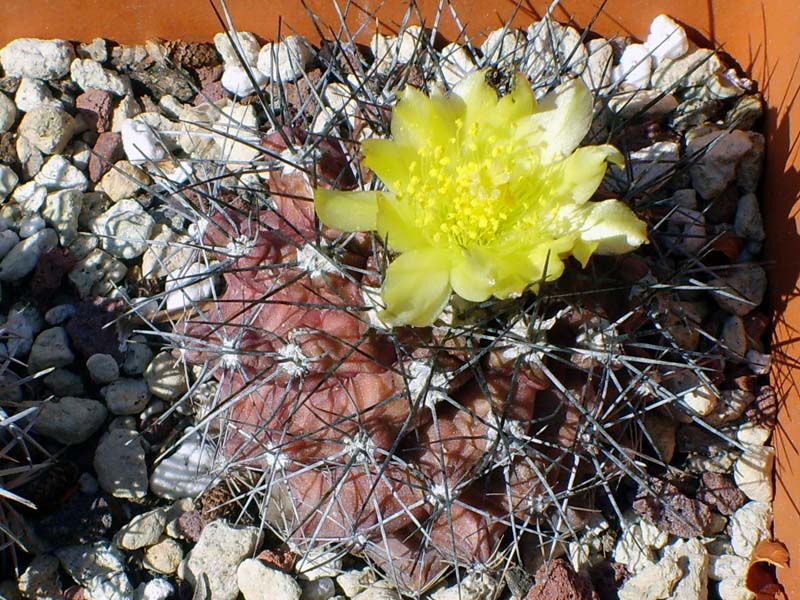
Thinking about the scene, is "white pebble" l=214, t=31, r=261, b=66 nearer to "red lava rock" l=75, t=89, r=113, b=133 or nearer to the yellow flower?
"red lava rock" l=75, t=89, r=113, b=133

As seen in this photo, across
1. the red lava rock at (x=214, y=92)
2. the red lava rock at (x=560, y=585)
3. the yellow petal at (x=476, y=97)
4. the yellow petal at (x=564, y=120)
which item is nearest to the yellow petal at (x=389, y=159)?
the yellow petal at (x=476, y=97)

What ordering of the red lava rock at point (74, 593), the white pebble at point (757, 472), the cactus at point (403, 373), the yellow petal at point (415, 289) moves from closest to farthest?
the yellow petal at point (415, 289) → the cactus at point (403, 373) → the red lava rock at point (74, 593) → the white pebble at point (757, 472)

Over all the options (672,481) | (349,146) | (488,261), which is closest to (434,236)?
(488,261)

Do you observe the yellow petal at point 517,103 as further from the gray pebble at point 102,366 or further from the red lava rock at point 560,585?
the gray pebble at point 102,366

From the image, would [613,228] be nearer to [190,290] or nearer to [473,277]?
[473,277]

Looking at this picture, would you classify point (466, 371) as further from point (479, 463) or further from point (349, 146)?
point (349, 146)

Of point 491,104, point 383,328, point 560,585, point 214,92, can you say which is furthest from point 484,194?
point 214,92
